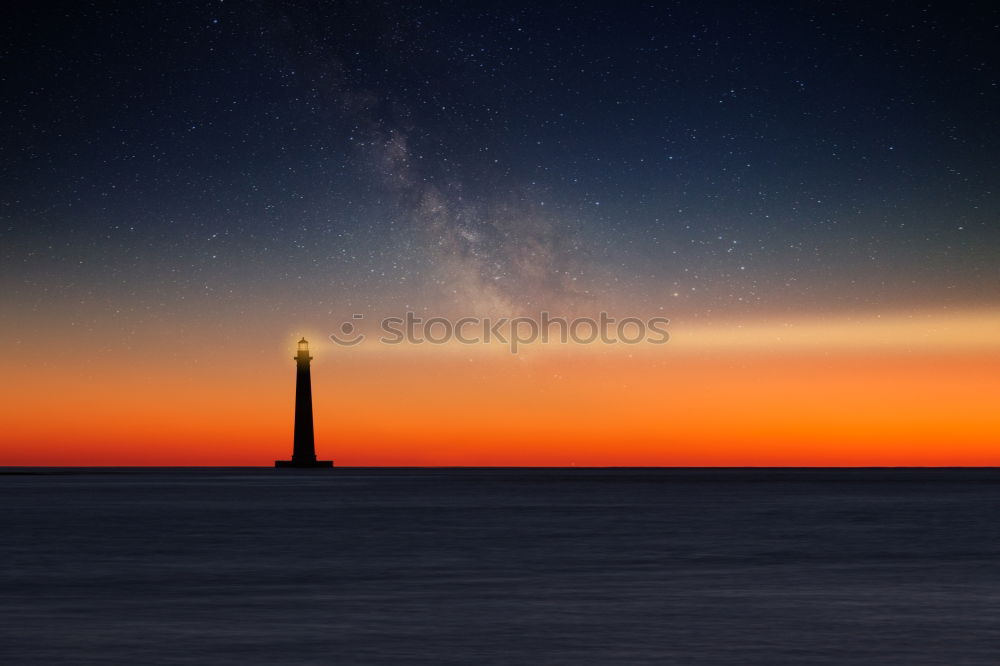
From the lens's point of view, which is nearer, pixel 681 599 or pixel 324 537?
pixel 681 599

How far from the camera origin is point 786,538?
1860 inches

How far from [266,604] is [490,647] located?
6.88m

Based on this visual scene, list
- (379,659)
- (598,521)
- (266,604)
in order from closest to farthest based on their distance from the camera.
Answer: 1. (379,659)
2. (266,604)
3. (598,521)

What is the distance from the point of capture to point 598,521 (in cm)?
6156

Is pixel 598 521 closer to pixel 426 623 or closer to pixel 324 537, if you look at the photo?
pixel 324 537

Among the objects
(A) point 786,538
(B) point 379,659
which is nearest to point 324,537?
(A) point 786,538

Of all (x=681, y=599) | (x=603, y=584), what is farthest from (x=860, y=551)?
(x=681, y=599)

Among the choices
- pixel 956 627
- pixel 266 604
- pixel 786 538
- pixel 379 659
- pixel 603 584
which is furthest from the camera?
pixel 786 538

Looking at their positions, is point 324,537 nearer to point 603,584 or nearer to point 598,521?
point 598,521

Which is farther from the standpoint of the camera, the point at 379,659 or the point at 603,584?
the point at 603,584

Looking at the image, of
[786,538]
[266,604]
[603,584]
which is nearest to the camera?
[266,604]

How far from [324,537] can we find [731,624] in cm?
2909

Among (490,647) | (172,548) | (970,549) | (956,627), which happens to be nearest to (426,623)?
(490,647)

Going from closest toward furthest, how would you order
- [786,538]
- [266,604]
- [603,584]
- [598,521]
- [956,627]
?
[956,627] → [266,604] → [603,584] → [786,538] → [598,521]
